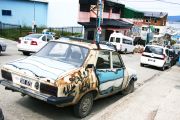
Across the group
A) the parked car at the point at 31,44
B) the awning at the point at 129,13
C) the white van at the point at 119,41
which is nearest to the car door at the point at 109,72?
the parked car at the point at 31,44

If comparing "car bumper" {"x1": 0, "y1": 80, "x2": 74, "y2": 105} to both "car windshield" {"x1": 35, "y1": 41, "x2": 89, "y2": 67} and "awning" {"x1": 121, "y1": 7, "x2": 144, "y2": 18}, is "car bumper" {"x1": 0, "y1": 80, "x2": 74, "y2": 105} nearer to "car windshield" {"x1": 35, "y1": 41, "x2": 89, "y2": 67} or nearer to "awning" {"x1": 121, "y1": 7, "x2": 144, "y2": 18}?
"car windshield" {"x1": 35, "y1": 41, "x2": 89, "y2": 67}

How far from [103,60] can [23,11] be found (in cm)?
3133

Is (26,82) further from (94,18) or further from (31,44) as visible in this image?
(94,18)

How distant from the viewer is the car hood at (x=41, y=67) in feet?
21.0

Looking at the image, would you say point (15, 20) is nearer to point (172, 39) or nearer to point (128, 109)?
point (128, 109)

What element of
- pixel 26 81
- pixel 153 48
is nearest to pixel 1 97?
pixel 26 81

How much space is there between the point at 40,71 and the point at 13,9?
32.0 meters

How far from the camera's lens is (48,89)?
6199mm

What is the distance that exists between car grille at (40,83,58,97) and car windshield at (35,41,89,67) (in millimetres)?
1119

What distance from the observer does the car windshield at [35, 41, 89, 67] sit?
288 inches

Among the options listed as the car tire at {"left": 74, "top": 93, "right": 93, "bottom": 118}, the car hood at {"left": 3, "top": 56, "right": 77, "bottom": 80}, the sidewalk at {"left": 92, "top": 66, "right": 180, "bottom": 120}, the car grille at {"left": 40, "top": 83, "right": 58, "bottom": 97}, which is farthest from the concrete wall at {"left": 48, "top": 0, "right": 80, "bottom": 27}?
the car grille at {"left": 40, "top": 83, "right": 58, "bottom": 97}

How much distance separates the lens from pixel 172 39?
259 ft

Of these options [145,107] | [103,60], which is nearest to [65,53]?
[103,60]

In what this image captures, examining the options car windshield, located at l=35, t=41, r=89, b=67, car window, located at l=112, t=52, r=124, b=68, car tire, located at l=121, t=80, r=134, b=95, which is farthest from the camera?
car tire, located at l=121, t=80, r=134, b=95
